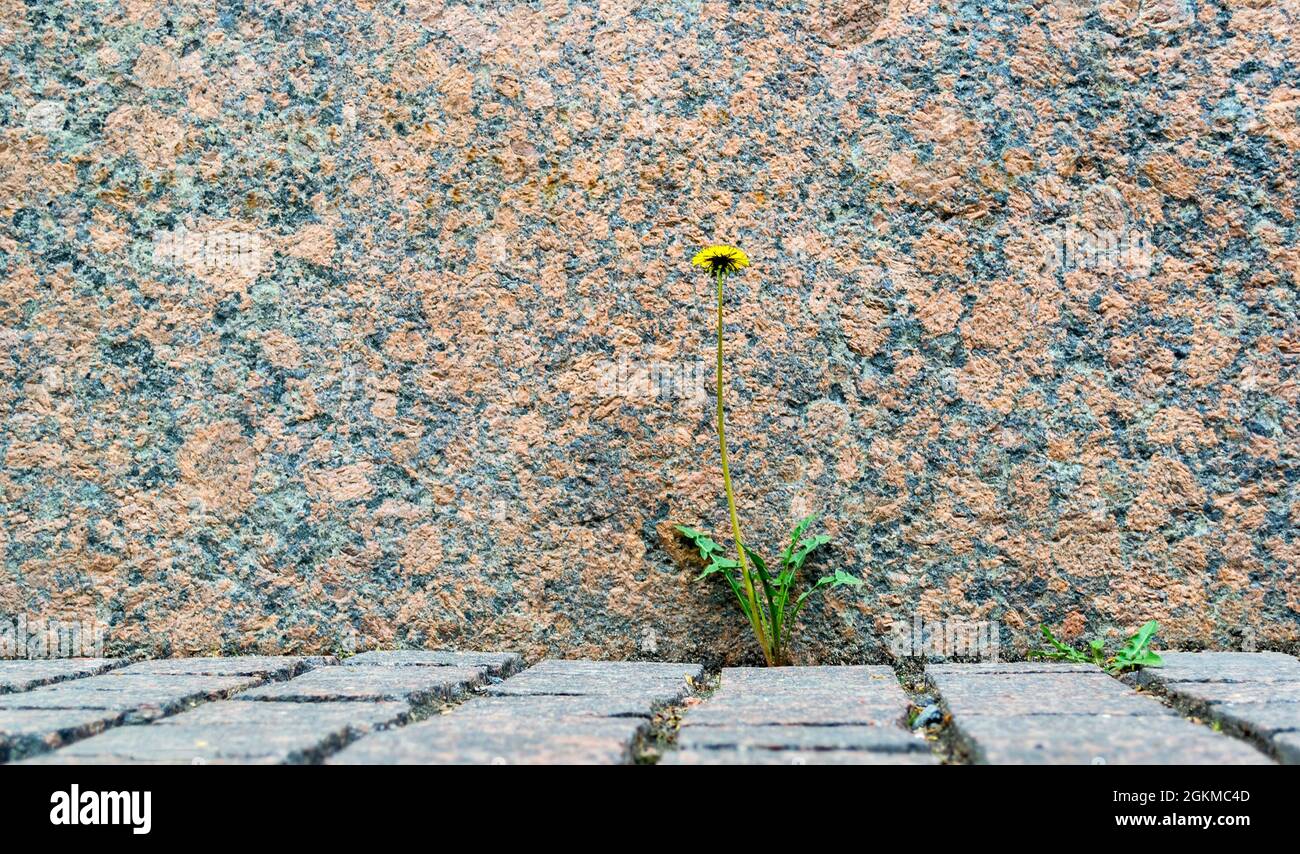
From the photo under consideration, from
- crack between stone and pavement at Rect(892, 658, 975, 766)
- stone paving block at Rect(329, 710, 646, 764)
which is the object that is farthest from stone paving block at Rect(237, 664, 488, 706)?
crack between stone and pavement at Rect(892, 658, 975, 766)

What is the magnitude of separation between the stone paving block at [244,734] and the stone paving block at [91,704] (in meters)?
0.04

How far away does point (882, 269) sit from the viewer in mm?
2365

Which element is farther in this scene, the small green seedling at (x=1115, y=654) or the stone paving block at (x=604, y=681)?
the small green seedling at (x=1115, y=654)

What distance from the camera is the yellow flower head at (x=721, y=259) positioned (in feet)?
7.13

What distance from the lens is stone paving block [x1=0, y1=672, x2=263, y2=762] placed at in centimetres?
146

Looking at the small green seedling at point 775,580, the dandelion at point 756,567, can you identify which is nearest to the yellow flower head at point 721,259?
the dandelion at point 756,567

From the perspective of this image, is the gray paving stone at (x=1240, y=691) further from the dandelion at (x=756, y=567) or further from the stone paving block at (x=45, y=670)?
the stone paving block at (x=45, y=670)

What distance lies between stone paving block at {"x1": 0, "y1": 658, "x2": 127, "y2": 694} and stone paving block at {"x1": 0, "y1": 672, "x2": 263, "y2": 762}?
4 cm

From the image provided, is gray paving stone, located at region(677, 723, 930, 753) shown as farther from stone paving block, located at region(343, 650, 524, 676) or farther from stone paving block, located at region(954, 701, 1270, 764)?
stone paving block, located at region(343, 650, 524, 676)

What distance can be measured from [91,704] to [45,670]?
563 millimetres
